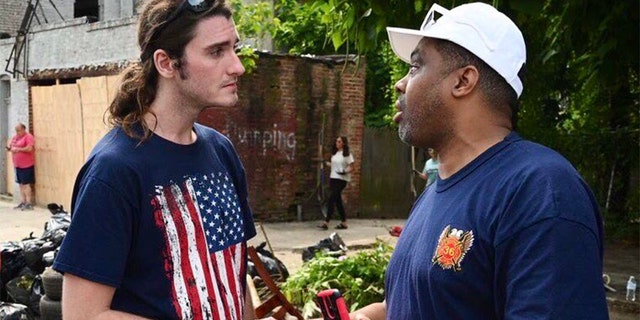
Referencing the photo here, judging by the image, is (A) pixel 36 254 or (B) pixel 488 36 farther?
(A) pixel 36 254

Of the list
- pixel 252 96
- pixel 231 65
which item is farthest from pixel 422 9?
pixel 252 96

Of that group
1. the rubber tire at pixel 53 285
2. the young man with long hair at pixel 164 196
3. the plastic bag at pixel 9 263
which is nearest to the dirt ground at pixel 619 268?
the plastic bag at pixel 9 263

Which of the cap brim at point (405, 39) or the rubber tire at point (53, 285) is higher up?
the cap brim at point (405, 39)

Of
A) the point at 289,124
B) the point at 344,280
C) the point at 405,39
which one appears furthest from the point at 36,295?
the point at 289,124

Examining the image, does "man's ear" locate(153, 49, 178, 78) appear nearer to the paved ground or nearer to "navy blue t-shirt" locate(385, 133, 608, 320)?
"navy blue t-shirt" locate(385, 133, 608, 320)

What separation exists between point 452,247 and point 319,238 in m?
10.7

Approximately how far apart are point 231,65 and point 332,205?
11.4m

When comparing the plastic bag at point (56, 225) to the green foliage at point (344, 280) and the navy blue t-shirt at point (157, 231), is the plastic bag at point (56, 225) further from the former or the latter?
the navy blue t-shirt at point (157, 231)

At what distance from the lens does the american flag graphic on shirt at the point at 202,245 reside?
235 cm

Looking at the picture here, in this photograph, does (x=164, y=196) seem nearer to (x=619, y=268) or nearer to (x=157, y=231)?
(x=157, y=231)

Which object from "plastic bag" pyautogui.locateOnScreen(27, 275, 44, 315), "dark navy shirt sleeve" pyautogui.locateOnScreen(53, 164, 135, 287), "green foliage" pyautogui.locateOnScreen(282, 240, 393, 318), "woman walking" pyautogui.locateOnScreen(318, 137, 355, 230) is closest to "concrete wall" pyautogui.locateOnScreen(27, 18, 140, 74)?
"woman walking" pyautogui.locateOnScreen(318, 137, 355, 230)

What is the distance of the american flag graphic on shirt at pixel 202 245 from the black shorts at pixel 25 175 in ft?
49.3

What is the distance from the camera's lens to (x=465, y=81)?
2.18m

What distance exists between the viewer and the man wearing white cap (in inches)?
71.0
